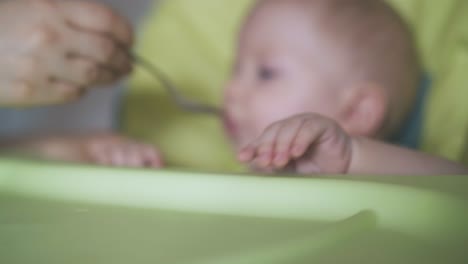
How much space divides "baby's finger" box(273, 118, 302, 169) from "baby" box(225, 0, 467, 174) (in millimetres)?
217

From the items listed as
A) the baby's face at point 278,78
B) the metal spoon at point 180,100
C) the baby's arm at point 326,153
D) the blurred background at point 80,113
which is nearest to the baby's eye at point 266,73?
the baby's face at point 278,78

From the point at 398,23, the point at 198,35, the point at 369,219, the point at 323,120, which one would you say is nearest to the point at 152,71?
the point at 198,35

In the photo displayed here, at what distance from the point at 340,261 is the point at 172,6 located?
76cm

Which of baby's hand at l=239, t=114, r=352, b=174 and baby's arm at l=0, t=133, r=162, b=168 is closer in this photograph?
baby's hand at l=239, t=114, r=352, b=174

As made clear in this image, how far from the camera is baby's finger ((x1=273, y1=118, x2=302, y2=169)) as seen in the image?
1.67 feet

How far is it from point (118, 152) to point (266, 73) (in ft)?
0.75

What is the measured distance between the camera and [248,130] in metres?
0.82

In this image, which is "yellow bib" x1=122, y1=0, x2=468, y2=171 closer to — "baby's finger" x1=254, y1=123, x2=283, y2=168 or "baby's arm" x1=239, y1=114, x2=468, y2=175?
"baby's arm" x1=239, y1=114, x2=468, y2=175

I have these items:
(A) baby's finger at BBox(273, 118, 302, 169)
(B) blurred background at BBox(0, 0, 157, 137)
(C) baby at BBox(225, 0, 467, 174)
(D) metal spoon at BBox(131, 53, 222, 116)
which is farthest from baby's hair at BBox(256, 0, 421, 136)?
(B) blurred background at BBox(0, 0, 157, 137)


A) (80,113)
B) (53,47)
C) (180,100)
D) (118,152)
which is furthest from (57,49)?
(80,113)

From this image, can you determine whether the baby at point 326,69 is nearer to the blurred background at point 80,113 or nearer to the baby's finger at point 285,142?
the baby's finger at point 285,142

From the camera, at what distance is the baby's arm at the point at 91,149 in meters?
0.82

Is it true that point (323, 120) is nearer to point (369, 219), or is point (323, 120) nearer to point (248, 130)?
Result: point (369, 219)

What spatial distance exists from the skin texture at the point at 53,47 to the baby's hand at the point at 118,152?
0.13 metres
